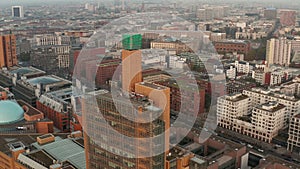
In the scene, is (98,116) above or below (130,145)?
above

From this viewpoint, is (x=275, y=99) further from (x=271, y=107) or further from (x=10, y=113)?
(x=10, y=113)

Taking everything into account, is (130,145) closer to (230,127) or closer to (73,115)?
(73,115)

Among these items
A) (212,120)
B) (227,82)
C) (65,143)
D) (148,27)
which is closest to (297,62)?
(227,82)

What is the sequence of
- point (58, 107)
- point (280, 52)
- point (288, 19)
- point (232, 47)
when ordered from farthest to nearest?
point (288, 19) < point (232, 47) < point (280, 52) < point (58, 107)

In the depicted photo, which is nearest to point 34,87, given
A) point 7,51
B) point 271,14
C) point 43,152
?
point 7,51

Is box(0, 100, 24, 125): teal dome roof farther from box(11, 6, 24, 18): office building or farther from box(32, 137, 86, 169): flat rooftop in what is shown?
box(11, 6, 24, 18): office building

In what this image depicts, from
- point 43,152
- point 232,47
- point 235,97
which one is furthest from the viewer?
point 232,47
